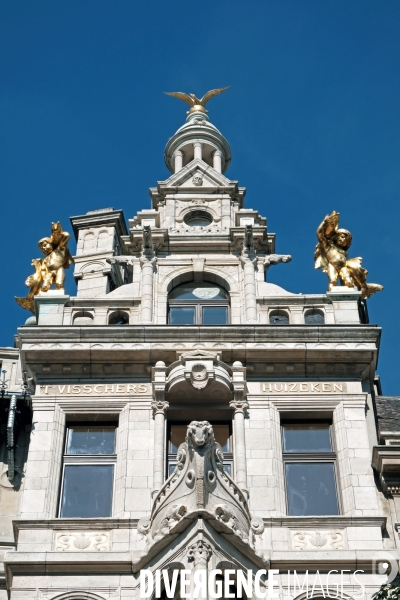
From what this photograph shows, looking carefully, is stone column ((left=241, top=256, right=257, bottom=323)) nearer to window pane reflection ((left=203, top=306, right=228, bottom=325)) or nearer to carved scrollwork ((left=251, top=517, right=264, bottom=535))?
window pane reflection ((left=203, top=306, right=228, bottom=325))

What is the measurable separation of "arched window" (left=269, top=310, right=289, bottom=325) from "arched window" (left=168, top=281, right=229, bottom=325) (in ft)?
3.24

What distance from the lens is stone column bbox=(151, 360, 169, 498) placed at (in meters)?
24.8

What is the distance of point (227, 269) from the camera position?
97.1 feet

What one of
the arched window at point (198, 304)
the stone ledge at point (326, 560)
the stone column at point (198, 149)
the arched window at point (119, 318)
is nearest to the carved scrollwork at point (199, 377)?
the arched window at point (198, 304)

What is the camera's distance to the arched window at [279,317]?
93.1ft

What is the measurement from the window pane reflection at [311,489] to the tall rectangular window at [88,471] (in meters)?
3.40

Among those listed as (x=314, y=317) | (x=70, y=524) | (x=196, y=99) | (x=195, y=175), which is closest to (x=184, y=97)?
(x=196, y=99)

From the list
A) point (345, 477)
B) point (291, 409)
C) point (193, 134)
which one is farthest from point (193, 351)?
point (193, 134)

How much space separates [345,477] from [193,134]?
12888mm

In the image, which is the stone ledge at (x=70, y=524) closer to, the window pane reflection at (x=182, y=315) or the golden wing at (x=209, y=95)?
the window pane reflection at (x=182, y=315)

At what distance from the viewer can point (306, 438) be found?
26203 mm

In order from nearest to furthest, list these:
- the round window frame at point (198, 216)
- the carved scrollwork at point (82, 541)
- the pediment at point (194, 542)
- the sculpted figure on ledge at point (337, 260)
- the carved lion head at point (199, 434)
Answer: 1. the pediment at point (194, 542)
2. the carved lion head at point (199, 434)
3. the carved scrollwork at point (82, 541)
4. the sculpted figure on ledge at point (337, 260)
5. the round window frame at point (198, 216)

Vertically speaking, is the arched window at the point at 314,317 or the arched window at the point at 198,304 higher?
the arched window at the point at 198,304

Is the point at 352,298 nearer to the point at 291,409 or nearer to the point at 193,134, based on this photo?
the point at 291,409
